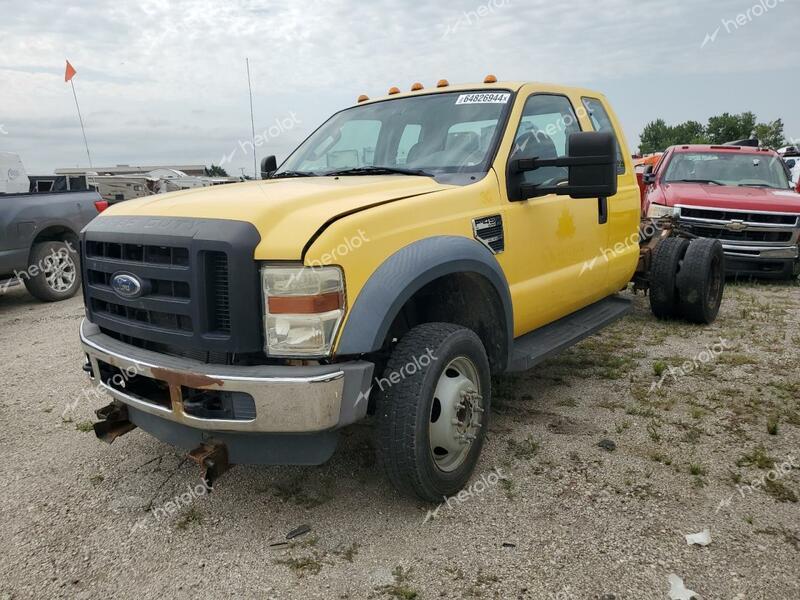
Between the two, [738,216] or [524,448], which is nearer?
[524,448]

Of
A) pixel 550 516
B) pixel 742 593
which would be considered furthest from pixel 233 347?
pixel 742 593

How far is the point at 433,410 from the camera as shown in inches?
110

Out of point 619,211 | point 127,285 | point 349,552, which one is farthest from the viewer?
point 619,211

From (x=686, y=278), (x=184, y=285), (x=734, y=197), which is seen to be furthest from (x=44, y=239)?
(x=734, y=197)

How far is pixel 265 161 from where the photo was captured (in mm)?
4758

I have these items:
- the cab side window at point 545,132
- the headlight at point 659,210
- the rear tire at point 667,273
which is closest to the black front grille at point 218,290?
the cab side window at point 545,132

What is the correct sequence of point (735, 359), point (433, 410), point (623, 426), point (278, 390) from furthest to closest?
point (735, 359)
point (623, 426)
point (433, 410)
point (278, 390)

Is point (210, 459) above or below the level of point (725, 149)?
below

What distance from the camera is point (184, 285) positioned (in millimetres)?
2496

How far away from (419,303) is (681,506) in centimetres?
153

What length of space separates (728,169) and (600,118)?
5.70m

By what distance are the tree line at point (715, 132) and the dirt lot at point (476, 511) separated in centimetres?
4718

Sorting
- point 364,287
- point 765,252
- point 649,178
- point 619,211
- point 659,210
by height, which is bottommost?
point 765,252

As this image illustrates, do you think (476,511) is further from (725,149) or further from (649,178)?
(725,149)
